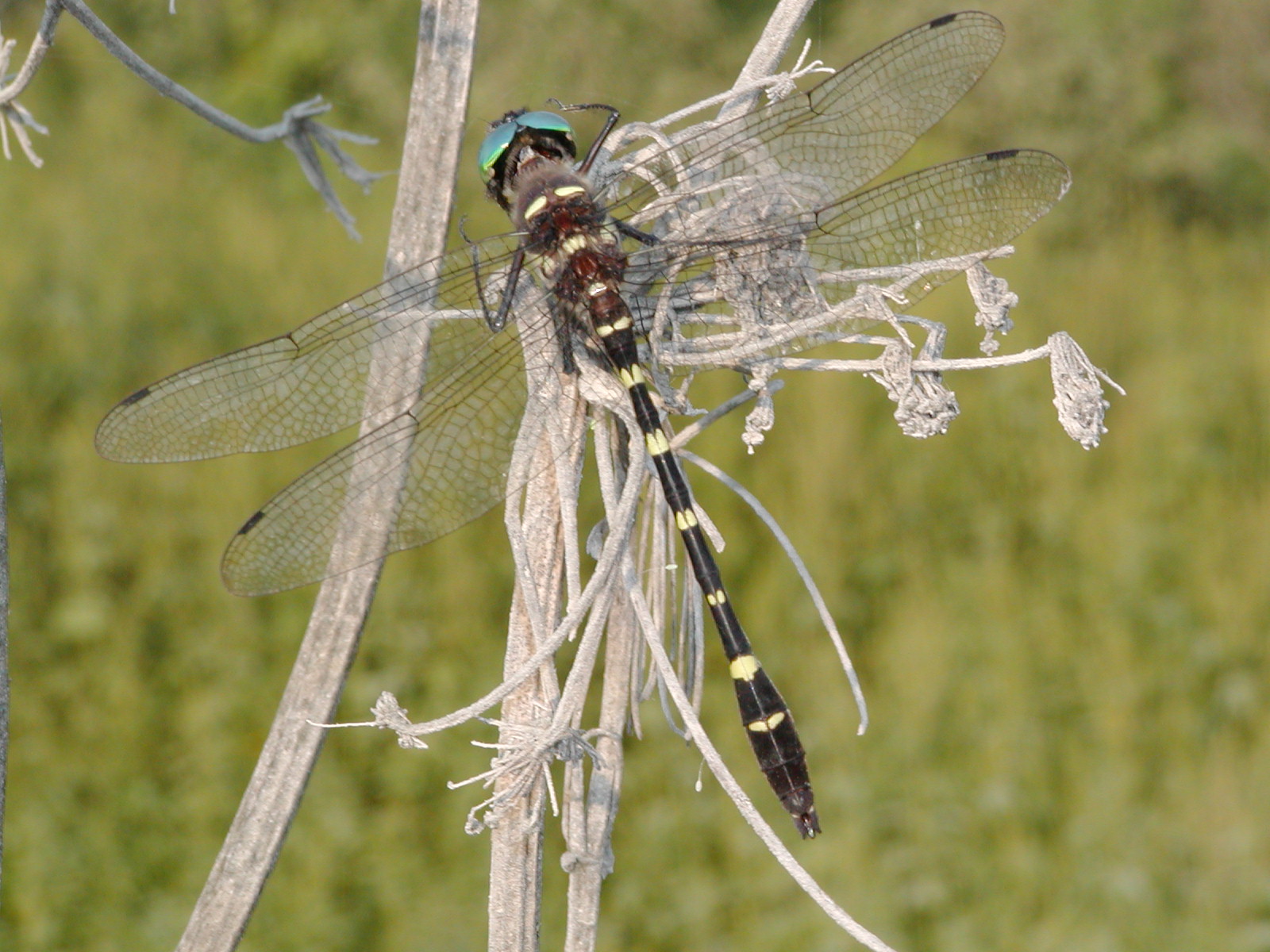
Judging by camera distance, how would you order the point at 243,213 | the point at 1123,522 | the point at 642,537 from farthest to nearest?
the point at 243,213 < the point at 1123,522 < the point at 642,537

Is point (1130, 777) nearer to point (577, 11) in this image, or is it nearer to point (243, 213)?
point (577, 11)

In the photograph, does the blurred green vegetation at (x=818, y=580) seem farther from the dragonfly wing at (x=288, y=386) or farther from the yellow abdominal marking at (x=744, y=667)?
the yellow abdominal marking at (x=744, y=667)

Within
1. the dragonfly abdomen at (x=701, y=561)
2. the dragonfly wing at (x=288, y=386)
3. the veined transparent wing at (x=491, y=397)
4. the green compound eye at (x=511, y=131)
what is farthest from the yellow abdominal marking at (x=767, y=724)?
the green compound eye at (x=511, y=131)

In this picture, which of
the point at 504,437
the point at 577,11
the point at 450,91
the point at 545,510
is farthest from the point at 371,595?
the point at 577,11

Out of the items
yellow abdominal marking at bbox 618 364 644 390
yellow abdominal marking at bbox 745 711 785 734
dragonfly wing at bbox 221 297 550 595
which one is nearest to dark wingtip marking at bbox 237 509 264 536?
dragonfly wing at bbox 221 297 550 595

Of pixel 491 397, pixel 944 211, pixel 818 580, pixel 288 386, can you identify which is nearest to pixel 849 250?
pixel 944 211
